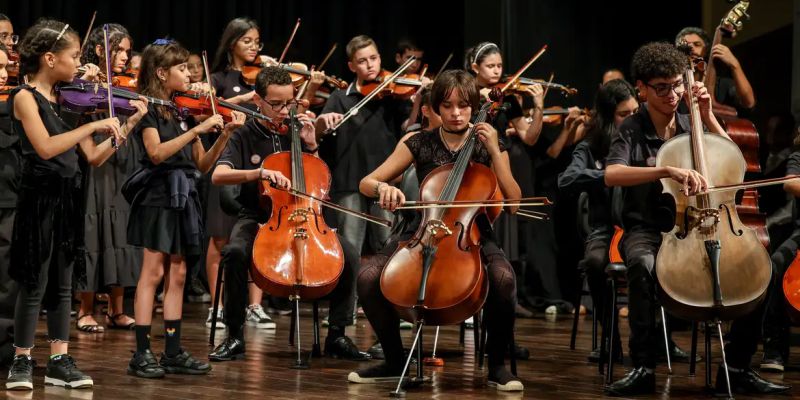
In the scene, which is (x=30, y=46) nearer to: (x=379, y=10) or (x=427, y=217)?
(x=427, y=217)

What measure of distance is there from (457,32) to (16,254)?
14.8 ft

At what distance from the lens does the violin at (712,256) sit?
3.03 meters

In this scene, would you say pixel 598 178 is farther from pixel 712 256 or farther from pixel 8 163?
pixel 8 163

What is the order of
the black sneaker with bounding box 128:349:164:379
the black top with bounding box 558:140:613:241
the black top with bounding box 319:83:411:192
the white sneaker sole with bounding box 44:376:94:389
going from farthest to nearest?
the black top with bounding box 319:83:411:192 < the black top with bounding box 558:140:613:241 < the black sneaker with bounding box 128:349:164:379 < the white sneaker sole with bounding box 44:376:94:389

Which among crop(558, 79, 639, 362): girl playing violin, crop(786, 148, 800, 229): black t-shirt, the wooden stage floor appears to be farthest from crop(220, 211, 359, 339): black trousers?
crop(786, 148, 800, 229): black t-shirt

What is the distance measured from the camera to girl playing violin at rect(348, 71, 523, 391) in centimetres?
334

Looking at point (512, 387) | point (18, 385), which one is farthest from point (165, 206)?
point (512, 387)

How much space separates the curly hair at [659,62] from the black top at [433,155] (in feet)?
1.81

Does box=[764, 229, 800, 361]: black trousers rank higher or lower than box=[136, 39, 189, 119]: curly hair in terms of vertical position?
lower

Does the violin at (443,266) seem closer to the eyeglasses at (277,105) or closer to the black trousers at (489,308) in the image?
the black trousers at (489,308)

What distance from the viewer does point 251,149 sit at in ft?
14.1

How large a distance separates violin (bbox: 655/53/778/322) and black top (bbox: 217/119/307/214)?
1.71 metres

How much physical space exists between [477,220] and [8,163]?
1.71 m

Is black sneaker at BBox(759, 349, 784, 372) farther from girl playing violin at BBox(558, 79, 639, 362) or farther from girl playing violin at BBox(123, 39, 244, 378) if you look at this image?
girl playing violin at BBox(123, 39, 244, 378)
